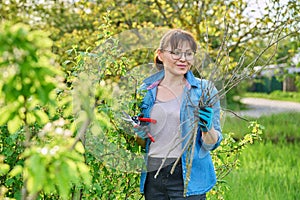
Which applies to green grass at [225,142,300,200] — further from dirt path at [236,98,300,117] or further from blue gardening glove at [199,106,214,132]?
dirt path at [236,98,300,117]

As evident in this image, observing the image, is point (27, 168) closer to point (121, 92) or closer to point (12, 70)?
point (12, 70)

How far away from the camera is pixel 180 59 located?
2.64 meters

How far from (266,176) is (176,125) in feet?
11.0

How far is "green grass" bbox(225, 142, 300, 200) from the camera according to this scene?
16.0 feet

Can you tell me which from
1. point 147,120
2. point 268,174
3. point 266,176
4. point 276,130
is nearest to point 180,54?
point 147,120

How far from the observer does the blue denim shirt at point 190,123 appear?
102 inches

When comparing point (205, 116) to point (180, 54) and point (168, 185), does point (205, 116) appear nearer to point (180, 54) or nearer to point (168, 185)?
point (180, 54)

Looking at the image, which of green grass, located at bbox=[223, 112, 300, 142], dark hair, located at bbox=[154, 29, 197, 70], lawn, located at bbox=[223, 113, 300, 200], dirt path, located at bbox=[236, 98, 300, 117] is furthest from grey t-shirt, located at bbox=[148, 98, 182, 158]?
dirt path, located at bbox=[236, 98, 300, 117]

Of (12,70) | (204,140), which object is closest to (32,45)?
(12,70)

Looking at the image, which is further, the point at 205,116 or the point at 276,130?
the point at 276,130

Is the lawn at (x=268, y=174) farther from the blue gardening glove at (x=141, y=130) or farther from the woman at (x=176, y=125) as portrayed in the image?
the blue gardening glove at (x=141, y=130)

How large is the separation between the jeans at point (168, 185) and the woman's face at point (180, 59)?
46 centimetres

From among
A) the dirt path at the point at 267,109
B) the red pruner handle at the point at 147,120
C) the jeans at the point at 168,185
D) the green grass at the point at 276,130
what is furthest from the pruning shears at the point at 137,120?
the dirt path at the point at 267,109

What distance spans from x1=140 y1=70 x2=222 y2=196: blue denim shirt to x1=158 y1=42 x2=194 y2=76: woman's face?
88 millimetres
